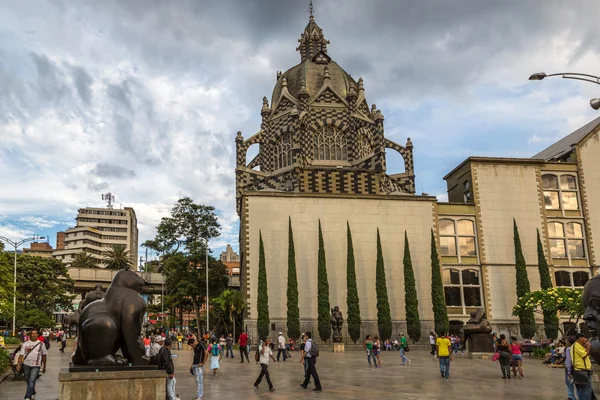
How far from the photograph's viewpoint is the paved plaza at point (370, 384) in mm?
15198

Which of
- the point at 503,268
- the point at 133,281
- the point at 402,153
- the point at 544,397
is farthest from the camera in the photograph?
the point at 402,153

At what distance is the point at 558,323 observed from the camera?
41.9 metres

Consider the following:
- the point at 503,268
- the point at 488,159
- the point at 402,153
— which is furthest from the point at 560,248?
the point at 402,153

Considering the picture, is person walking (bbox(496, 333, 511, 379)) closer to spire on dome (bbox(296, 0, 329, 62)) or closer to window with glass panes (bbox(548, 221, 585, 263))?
window with glass panes (bbox(548, 221, 585, 263))

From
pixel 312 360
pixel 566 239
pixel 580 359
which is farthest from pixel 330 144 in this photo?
pixel 580 359

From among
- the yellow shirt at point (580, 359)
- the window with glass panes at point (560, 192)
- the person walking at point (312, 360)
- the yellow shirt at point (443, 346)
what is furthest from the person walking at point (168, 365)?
the window with glass panes at point (560, 192)

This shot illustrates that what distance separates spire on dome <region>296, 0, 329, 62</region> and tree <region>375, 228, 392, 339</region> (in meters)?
34.4

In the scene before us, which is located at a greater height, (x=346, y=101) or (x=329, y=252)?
(x=346, y=101)

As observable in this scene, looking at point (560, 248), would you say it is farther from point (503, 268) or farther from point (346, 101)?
point (346, 101)

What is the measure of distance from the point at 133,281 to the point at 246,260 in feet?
107

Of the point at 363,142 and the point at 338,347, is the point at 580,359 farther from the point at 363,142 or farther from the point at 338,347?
the point at 363,142

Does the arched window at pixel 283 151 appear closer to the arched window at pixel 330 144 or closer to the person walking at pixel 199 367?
the arched window at pixel 330 144

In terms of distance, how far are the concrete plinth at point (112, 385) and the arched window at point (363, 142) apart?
162 feet

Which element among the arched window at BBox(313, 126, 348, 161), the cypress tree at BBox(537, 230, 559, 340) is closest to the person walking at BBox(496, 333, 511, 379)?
the cypress tree at BBox(537, 230, 559, 340)
